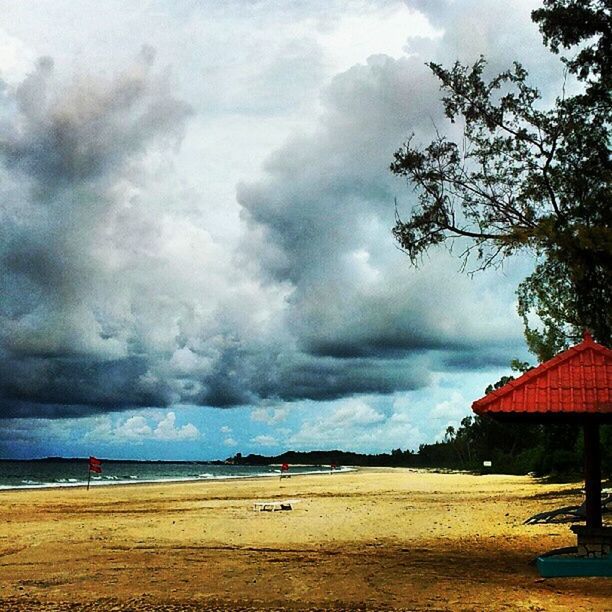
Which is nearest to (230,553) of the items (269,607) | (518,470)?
(269,607)

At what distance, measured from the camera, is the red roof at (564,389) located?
442 inches

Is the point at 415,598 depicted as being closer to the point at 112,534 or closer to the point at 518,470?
the point at 112,534

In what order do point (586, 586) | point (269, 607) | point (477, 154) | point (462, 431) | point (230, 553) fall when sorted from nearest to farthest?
point (269, 607)
point (586, 586)
point (230, 553)
point (477, 154)
point (462, 431)

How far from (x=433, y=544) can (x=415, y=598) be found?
6.44 meters

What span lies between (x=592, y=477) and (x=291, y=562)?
5150 millimetres

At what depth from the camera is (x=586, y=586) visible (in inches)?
426

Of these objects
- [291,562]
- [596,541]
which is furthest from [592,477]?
[291,562]

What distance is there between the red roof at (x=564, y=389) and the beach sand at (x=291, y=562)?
7.91 feet

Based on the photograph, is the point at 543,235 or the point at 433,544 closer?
the point at 543,235

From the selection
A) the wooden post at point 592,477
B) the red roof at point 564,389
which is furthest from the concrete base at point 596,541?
the red roof at point 564,389

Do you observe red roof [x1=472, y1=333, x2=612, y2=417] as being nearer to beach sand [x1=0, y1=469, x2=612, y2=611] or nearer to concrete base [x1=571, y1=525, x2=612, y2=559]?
concrete base [x1=571, y1=525, x2=612, y2=559]

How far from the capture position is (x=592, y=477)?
11836mm

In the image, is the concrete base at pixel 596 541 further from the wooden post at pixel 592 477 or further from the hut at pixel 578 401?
the wooden post at pixel 592 477

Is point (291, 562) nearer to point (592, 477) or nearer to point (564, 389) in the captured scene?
point (592, 477)
